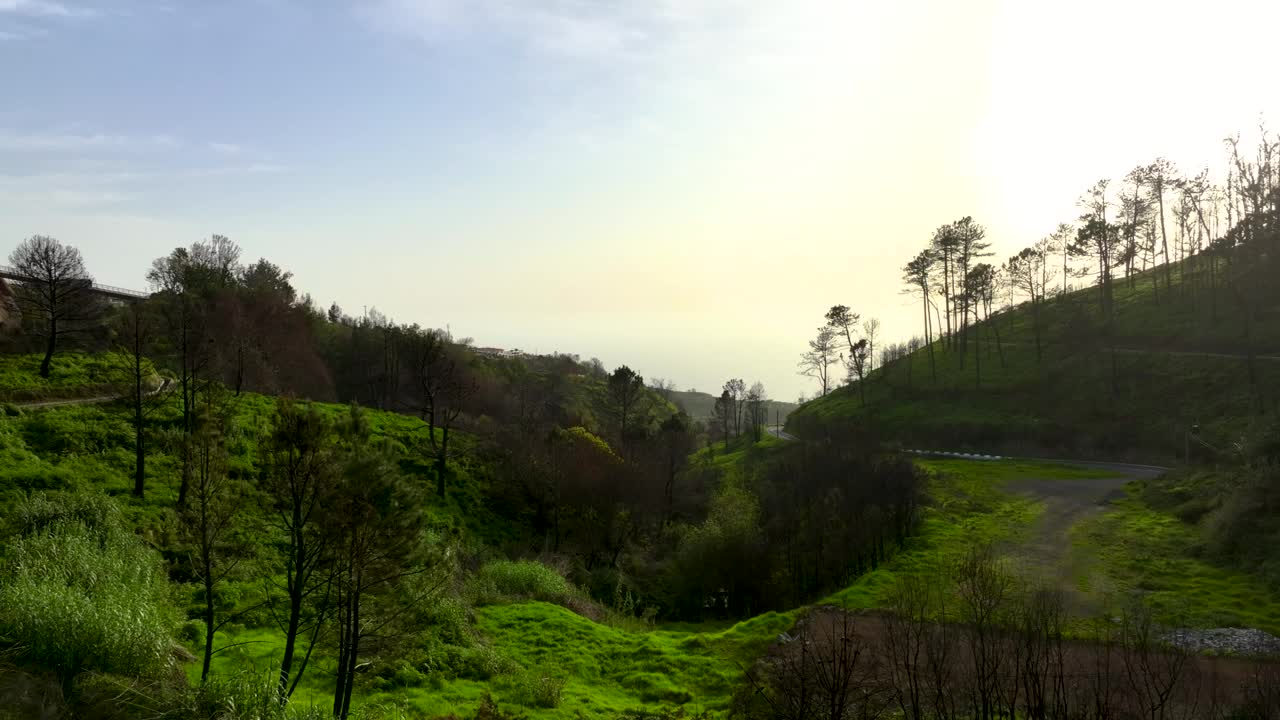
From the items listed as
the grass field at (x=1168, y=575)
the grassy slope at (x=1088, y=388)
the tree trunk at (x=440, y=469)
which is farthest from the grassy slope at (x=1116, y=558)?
the tree trunk at (x=440, y=469)

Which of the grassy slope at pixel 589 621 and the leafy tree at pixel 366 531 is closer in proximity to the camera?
the leafy tree at pixel 366 531

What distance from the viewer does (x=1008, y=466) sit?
58.6 metres

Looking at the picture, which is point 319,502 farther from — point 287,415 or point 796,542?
A: point 796,542

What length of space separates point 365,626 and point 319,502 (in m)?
4.11

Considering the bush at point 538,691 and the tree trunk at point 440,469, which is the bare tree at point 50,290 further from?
the bush at point 538,691

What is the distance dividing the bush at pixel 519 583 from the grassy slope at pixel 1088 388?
161ft

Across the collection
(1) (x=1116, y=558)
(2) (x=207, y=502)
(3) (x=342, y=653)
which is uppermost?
(2) (x=207, y=502)

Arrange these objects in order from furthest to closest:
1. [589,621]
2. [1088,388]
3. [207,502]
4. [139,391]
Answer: [1088,388] → [139,391] → [589,621] → [207,502]

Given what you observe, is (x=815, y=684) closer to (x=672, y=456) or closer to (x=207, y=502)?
(x=207, y=502)

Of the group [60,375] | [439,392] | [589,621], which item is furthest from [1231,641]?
[60,375]

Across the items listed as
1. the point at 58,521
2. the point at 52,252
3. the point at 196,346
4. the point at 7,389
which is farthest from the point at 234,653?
the point at 52,252

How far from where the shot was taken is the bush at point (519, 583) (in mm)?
29953

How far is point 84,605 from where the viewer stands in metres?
14.1

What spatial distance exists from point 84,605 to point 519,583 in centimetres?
1905
